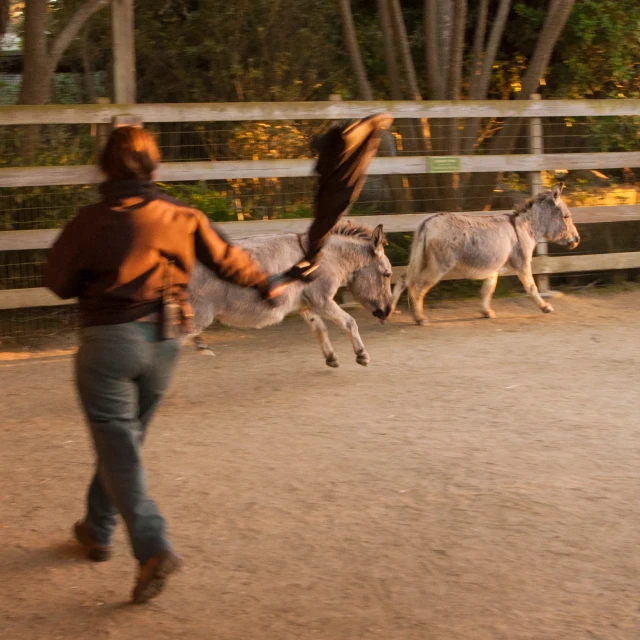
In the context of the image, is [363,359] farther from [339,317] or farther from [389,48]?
[389,48]

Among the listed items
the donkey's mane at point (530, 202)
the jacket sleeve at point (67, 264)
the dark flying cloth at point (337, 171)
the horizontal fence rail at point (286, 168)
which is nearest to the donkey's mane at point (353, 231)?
the horizontal fence rail at point (286, 168)

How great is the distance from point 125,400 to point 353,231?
4965mm

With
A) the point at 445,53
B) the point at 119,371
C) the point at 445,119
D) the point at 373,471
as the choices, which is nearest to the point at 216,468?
the point at 373,471

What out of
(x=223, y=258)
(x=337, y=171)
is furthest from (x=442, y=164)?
(x=223, y=258)

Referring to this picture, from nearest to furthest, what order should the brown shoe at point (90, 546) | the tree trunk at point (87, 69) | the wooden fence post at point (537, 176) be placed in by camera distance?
1. the brown shoe at point (90, 546)
2. the wooden fence post at point (537, 176)
3. the tree trunk at point (87, 69)

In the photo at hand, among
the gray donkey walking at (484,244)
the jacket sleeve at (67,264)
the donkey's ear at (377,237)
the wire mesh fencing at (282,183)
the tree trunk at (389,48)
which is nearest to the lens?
the jacket sleeve at (67,264)

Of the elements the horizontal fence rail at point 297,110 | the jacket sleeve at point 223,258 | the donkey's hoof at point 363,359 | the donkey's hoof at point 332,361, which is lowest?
the donkey's hoof at point 332,361

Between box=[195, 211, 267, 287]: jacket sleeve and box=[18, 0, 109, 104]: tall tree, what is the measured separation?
259 inches

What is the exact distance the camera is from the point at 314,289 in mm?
7816

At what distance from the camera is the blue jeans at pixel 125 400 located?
3.58 m

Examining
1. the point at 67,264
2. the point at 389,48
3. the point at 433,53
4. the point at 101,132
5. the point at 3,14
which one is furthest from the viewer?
the point at 3,14

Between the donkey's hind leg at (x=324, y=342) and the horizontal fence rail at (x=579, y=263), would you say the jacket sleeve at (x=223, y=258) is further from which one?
the horizontal fence rail at (x=579, y=263)

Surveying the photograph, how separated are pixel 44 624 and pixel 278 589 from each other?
949 millimetres

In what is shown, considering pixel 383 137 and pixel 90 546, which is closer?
pixel 90 546
